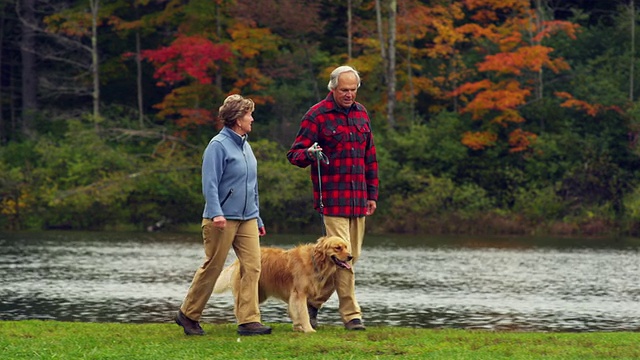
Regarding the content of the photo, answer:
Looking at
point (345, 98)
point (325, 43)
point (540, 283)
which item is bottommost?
point (540, 283)

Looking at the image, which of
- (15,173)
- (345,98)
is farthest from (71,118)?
(345,98)

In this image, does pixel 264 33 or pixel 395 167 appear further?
pixel 264 33

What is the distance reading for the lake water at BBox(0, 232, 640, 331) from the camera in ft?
48.3

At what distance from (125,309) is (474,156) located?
2554 cm

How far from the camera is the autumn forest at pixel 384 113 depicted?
37.4 metres

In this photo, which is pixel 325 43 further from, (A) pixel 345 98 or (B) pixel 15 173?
(A) pixel 345 98

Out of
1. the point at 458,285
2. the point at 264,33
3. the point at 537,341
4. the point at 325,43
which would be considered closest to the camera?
the point at 537,341

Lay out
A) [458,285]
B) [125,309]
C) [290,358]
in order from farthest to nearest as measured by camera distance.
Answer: [458,285], [125,309], [290,358]

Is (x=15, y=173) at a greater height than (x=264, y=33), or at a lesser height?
lesser

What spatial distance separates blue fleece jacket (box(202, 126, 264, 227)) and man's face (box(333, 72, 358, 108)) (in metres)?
1.09

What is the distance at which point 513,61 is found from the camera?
37938mm

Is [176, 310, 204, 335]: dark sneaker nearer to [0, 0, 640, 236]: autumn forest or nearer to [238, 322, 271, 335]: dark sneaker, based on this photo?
[238, 322, 271, 335]: dark sneaker

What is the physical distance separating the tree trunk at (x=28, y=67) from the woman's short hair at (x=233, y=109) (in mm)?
36998

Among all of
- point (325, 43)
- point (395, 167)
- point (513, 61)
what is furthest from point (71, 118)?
point (513, 61)
